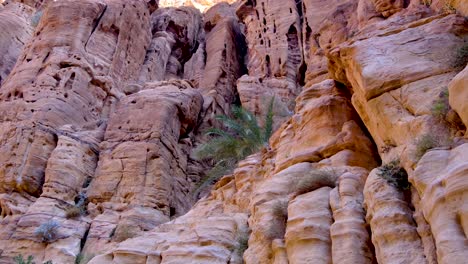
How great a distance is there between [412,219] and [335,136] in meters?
3.53

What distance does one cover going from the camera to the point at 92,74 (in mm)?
20969

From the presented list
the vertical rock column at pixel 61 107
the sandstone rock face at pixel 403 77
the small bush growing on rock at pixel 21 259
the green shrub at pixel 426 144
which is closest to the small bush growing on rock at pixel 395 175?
the sandstone rock face at pixel 403 77

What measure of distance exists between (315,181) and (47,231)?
9.39m

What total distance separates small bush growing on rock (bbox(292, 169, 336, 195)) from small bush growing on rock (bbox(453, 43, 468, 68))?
94.1 inches

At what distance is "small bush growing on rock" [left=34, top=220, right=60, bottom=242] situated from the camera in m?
14.9

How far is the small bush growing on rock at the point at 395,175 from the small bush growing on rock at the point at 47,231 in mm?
10620

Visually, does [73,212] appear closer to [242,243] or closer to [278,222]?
[242,243]

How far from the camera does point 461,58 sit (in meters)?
7.91

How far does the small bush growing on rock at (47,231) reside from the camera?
588 inches

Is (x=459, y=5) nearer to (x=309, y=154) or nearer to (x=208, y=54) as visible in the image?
(x=309, y=154)

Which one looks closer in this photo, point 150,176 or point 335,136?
point 335,136

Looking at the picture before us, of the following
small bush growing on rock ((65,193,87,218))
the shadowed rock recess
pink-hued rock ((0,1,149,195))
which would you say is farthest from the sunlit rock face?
small bush growing on rock ((65,193,87,218))

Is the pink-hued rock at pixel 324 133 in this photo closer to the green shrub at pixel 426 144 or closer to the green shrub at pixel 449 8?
the green shrub at pixel 426 144

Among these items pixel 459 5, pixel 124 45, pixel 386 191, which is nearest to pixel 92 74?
pixel 124 45
